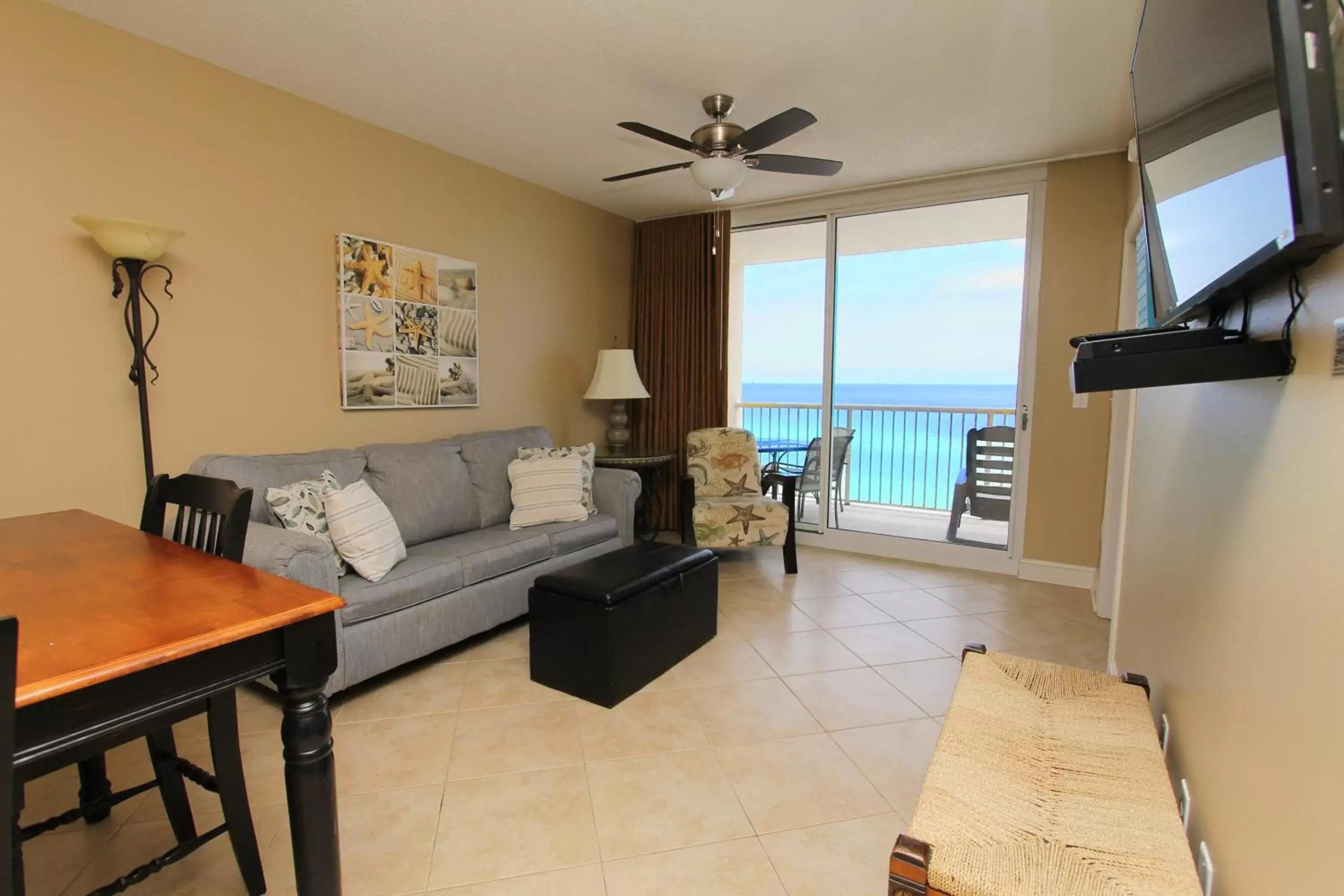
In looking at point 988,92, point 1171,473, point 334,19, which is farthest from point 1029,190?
point 334,19

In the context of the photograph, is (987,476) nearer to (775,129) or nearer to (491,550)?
(775,129)

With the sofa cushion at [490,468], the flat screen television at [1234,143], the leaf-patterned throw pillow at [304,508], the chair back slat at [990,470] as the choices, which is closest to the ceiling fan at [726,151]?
the flat screen television at [1234,143]

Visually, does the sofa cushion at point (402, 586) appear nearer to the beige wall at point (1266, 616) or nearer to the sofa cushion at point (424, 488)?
the sofa cushion at point (424, 488)

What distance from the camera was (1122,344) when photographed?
3.66 feet

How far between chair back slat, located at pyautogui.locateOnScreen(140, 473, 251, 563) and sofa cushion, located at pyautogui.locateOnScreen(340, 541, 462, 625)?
2.10ft

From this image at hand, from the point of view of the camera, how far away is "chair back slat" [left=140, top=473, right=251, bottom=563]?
142cm

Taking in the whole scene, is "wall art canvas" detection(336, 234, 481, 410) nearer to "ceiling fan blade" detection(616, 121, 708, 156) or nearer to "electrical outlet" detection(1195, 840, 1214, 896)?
"ceiling fan blade" detection(616, 121, 708, 156)

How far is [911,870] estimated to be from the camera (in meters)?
0.97

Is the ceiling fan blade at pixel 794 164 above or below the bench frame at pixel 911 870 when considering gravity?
Result: above

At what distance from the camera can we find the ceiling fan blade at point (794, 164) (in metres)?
2.64

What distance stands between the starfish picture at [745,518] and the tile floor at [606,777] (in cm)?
92

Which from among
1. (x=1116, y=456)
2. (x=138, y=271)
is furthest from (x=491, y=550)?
(x=1116, y=456)

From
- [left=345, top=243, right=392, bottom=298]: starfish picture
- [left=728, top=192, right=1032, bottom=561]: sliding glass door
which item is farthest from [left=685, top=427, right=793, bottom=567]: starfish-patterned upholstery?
[left=345, top=243, right=392, bottom=298]: starfish picture

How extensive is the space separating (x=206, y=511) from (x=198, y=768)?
2.10 feet
